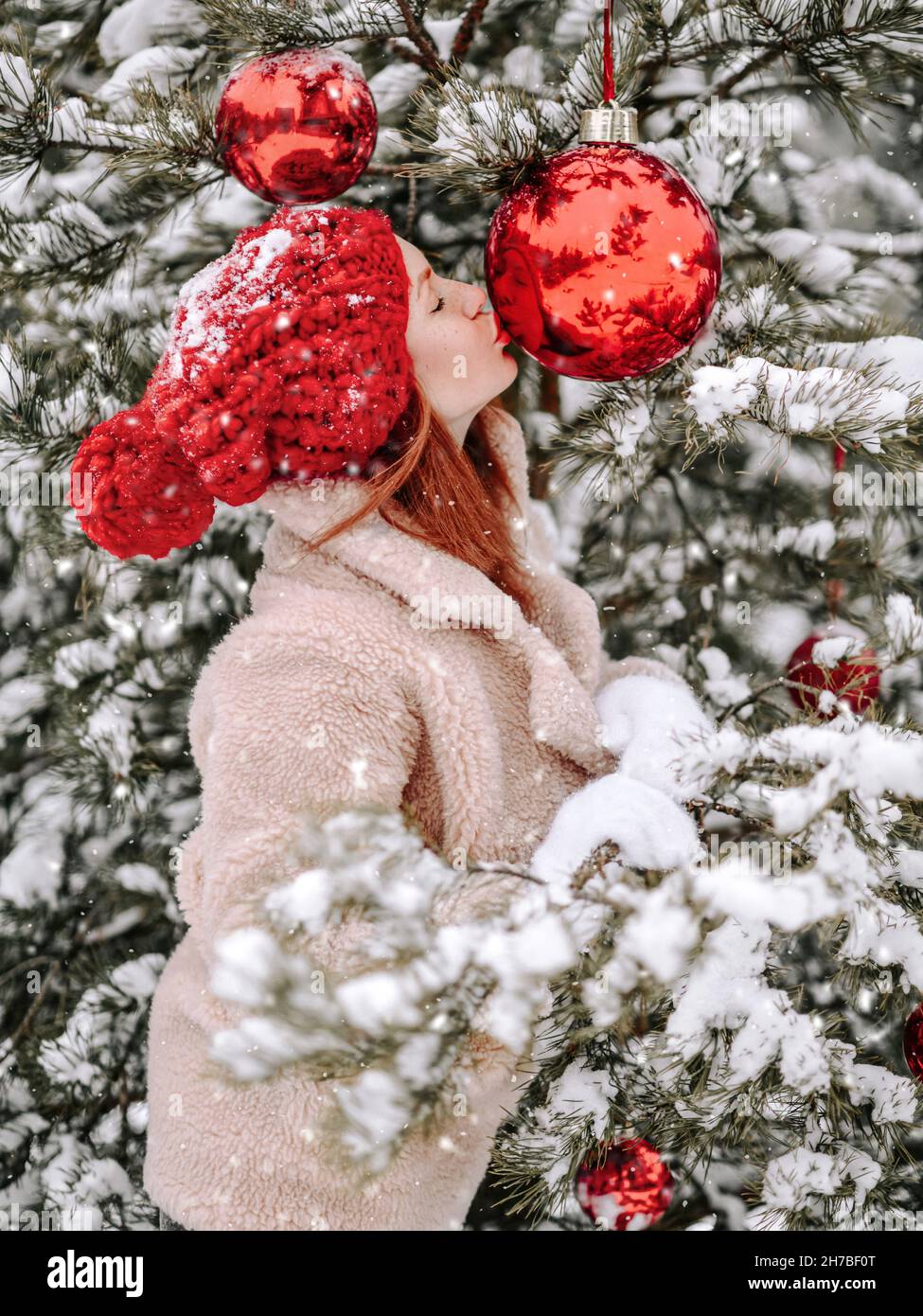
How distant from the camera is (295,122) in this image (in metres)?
0.94

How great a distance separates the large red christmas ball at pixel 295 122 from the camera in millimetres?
935

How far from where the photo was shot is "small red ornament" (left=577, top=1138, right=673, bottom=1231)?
1.15m

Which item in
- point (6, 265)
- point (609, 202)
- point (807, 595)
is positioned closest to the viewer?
point (609, 202)

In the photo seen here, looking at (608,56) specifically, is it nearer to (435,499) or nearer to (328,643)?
(435,499)

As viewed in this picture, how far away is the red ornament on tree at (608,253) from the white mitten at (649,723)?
0.39m

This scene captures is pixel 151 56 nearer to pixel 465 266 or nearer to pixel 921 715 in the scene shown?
pixel 465 266

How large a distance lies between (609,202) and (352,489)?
0.42 m

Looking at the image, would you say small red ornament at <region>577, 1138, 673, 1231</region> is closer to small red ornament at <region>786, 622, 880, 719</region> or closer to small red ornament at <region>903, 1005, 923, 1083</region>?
small red ornament at <region>903, 1005, 923, 1083</region>

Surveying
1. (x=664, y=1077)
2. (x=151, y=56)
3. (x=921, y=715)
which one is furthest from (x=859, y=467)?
(x=151, y=56)

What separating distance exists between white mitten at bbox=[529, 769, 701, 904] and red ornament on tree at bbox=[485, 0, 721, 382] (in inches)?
16.7

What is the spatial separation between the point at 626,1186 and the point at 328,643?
0.78 metres

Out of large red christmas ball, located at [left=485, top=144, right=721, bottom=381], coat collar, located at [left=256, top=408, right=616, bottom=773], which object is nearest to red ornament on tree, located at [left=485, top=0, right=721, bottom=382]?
large red christmas ball, located at [left=485, top=144, right=721, bottom=381]

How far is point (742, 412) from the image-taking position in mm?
860
